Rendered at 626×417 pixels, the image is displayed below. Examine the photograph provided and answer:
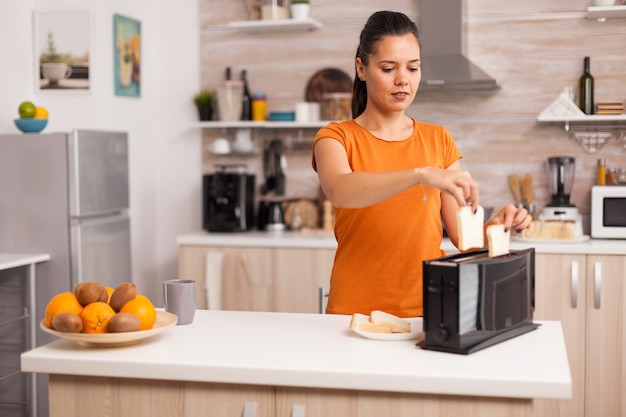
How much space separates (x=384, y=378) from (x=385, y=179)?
1.58ft

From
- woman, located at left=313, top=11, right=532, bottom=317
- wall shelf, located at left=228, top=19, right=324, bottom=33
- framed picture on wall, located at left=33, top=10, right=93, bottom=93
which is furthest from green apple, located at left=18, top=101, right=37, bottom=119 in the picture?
woman, located at left=313, top=11, right=532, bottom=317

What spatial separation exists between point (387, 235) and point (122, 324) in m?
0.76

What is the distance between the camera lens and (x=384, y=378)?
167 cm

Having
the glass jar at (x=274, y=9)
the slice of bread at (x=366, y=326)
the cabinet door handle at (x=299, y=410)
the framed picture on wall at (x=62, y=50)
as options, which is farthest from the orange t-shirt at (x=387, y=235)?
the framed picture on wall at (x=62, y=50)

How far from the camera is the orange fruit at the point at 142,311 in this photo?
1916 mm

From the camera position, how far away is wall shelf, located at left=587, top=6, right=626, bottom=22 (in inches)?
166

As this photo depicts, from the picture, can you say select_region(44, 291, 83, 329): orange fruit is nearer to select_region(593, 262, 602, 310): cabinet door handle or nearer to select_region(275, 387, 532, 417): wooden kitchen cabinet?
select_region(275, 387, 532, 417): wooden kitchen cabinet

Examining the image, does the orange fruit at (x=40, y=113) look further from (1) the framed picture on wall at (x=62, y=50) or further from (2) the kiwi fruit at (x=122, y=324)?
(2) the kiwi fruit at (x=122, y=324)

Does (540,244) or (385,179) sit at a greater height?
(385,179)

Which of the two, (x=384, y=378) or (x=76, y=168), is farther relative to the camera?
(x=76, y=168)

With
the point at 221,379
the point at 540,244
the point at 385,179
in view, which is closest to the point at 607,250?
the point at 540,244

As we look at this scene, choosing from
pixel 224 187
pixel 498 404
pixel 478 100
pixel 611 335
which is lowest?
pixel 611 335

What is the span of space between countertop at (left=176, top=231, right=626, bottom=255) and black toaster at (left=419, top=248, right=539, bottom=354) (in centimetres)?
215

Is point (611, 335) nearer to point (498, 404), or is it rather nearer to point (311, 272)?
point (311, 272)
